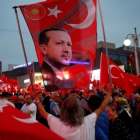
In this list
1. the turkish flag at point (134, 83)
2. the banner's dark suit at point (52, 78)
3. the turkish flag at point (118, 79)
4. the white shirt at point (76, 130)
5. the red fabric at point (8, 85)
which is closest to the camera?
the white shirt at point (76, 130)

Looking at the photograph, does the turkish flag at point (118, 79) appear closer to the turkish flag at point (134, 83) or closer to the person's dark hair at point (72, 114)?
the turkish flag at point (134, 83)

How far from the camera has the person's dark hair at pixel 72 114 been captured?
246cm

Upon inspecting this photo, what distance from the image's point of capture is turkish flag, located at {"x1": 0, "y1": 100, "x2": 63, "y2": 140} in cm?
125

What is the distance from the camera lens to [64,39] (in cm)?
493

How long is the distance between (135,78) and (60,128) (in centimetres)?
543

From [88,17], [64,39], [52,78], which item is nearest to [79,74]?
[52,78]

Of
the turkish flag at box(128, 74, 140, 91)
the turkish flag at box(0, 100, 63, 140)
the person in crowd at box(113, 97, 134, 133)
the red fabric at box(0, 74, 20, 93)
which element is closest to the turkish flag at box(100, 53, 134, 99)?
the turkish flag at box(128, 74, 140, 91)

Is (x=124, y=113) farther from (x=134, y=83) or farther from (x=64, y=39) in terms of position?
(x=134, y=83)

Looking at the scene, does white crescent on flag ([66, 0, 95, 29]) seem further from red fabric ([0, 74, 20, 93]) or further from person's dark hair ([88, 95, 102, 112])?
red fabric ([0, 74, 20, 93])

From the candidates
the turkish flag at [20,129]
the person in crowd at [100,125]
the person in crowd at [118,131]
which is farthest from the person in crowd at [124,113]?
the turkish flag at [20,129]

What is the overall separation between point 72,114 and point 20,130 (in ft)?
4.24

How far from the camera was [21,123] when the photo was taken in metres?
1.36

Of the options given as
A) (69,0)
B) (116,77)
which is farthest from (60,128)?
(116,77)

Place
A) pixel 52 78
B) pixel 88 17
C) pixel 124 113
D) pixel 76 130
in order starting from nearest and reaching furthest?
pixel 76 130, pixel 124 113, pixel 52 78, pixel 88 17
